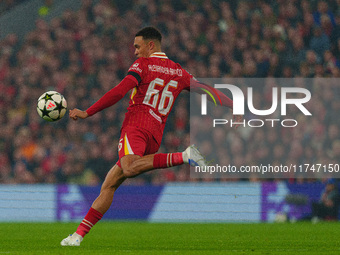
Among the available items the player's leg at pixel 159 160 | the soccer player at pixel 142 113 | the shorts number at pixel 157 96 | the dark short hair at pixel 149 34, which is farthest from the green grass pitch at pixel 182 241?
the dark short hair at pixel 149 34

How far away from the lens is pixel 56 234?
9.67 m

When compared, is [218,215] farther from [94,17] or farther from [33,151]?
[94,17]

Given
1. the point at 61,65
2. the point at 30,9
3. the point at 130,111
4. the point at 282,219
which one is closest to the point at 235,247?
the point at 130,111

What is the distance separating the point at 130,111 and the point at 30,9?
12333mm

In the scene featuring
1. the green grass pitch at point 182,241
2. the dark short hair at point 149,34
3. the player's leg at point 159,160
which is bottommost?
the green grass pitch at point 182,241

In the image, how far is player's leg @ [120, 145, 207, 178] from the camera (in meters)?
6.65

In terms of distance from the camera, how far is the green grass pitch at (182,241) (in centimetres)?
684

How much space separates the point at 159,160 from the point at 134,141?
46 cm

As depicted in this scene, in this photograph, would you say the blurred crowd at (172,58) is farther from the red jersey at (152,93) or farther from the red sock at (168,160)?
the red sock at (168,160)

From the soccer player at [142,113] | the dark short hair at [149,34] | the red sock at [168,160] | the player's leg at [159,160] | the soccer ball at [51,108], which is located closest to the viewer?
the player's leg at [159,160]

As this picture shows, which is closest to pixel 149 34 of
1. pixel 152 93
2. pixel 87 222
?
pixel 152 93

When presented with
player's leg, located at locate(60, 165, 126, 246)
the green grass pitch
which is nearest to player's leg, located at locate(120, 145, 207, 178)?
player's leg, located at locate(60, 165, 126, 246)

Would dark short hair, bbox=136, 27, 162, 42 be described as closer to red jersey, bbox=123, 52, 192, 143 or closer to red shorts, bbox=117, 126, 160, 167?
red jersey, bbox=123, 52, 192, 143

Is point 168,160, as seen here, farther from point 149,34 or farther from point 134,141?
point 149,34
